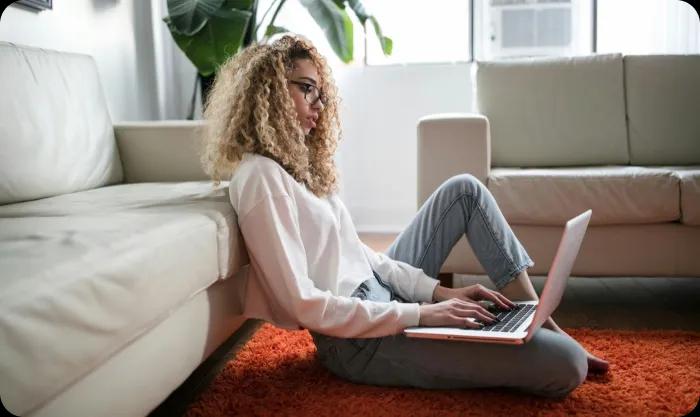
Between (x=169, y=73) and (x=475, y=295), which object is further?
(x=169, y=73)

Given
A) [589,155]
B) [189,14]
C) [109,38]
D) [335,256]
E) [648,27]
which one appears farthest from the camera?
[648,27]

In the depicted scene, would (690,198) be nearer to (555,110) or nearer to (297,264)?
(555,110)

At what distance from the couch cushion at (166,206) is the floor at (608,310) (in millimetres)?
338

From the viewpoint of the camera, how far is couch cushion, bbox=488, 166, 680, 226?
1897 millimetres

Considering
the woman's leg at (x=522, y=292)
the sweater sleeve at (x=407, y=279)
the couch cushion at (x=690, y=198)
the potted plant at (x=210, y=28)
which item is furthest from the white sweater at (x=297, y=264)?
the potted plant at (x=210, y=28)

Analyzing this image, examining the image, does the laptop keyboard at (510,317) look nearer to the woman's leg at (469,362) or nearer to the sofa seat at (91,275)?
the woman's leg at (469,362)

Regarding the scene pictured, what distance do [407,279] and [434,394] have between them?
265mm

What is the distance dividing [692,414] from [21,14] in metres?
2.16

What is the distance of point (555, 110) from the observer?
2500 mm

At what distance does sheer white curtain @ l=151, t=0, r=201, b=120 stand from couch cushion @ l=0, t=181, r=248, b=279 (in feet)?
5.63

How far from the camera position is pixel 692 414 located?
1.18m

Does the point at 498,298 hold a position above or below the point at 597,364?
above

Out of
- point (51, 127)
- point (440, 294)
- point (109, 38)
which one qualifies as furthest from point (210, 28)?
point (440, 294)

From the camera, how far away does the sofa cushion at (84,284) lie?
2.09ft
